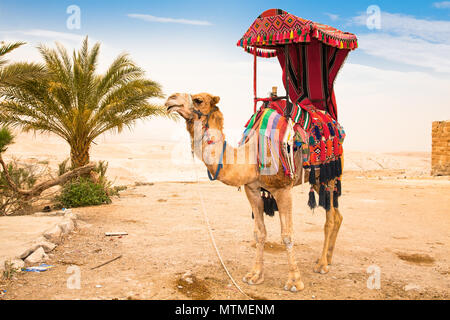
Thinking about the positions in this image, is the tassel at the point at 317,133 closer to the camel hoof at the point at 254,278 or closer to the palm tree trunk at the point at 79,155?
the camel hoof at the point at 254,278

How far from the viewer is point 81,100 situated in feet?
36.7

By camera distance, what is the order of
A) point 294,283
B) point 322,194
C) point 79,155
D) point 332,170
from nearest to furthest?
point 294,283 < point 332,170 < point 322,194 < point 79,155

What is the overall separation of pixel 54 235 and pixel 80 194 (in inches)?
184

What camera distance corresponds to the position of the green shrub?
10.8 meters

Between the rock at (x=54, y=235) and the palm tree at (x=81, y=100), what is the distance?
16.5ft

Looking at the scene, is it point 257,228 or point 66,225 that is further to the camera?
point 66,225

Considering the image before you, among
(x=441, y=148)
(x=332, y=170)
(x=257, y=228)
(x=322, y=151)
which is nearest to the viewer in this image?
(x=257, y=228)

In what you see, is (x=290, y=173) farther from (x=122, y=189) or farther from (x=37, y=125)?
(x=122, y=189)

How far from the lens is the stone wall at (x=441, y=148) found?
70.2 feet

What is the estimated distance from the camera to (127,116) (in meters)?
11.8

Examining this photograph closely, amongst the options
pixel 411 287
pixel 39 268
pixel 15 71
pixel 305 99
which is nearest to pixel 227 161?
pixel 305 99

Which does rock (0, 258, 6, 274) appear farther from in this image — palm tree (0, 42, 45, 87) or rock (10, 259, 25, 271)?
palm tree (0, 42, 45, 87)

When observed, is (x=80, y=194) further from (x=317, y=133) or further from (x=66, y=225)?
(x=317, y=133)

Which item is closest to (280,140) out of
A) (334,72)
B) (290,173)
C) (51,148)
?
(290,173)
